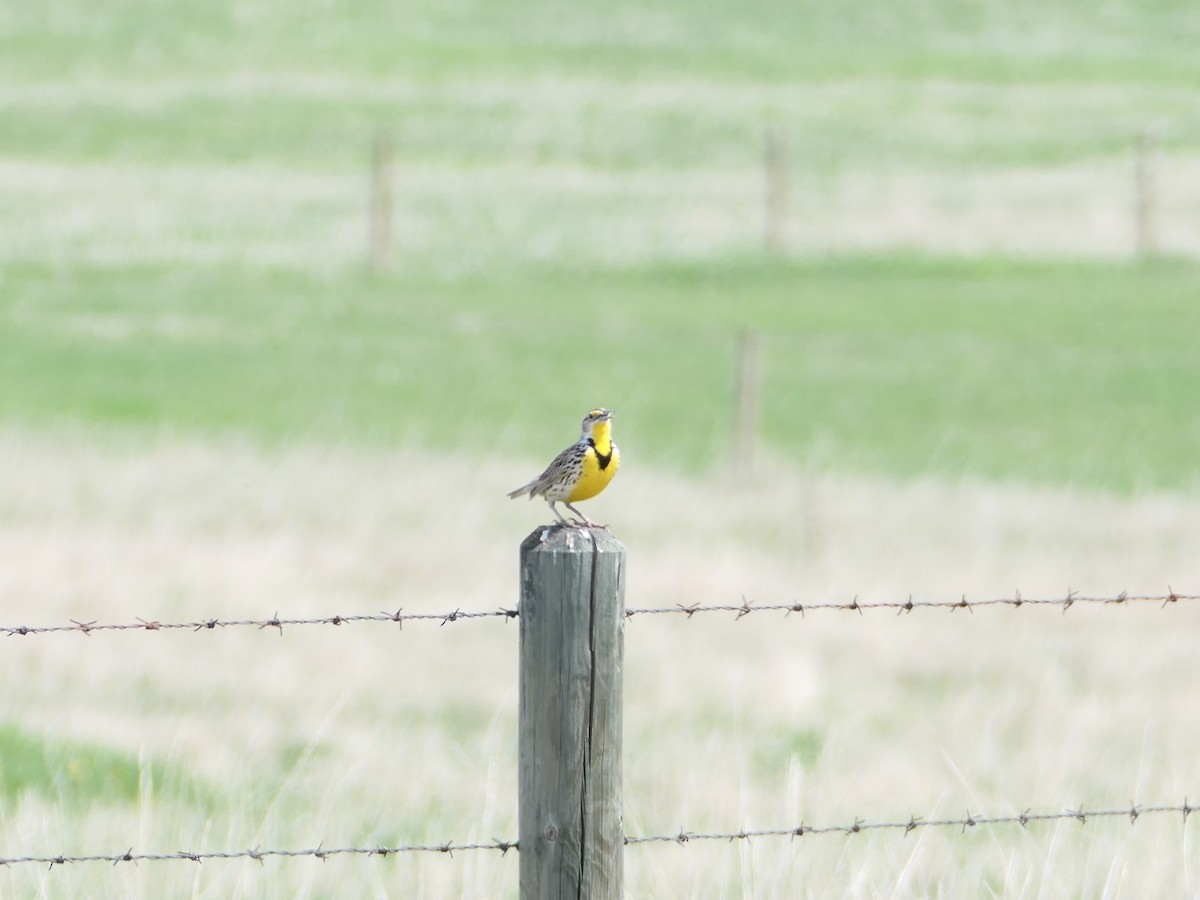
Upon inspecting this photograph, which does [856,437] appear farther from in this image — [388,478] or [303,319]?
[303,319]

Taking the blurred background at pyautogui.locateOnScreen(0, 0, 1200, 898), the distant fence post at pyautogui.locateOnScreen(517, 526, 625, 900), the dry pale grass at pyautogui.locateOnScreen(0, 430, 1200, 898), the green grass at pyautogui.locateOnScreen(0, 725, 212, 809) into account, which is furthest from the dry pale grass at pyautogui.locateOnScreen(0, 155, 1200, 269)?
the distant fence post at pyautogui.locateOnScreen(517, 526, 625, 900)

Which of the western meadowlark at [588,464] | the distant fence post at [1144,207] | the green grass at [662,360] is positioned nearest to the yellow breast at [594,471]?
the western meadowlark at [588,464]

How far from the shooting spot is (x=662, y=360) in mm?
23219

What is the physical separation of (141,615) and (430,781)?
3.40 m

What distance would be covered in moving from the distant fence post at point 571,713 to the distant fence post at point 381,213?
25554mm

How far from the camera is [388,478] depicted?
655 inches

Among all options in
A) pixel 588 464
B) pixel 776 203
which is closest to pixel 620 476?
pixel 588 464

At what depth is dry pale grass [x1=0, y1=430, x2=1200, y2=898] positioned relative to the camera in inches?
282

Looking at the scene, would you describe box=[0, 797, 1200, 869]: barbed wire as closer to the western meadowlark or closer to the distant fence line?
the western meadowlark

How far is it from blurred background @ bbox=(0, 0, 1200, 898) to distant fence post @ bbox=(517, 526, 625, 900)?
1.57 meters

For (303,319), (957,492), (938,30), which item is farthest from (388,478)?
(938,30)

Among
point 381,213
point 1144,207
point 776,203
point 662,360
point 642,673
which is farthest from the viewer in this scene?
point 776,203

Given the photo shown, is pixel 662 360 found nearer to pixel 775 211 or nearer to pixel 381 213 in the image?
pixel 381 213

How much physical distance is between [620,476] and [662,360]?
21.2ft
